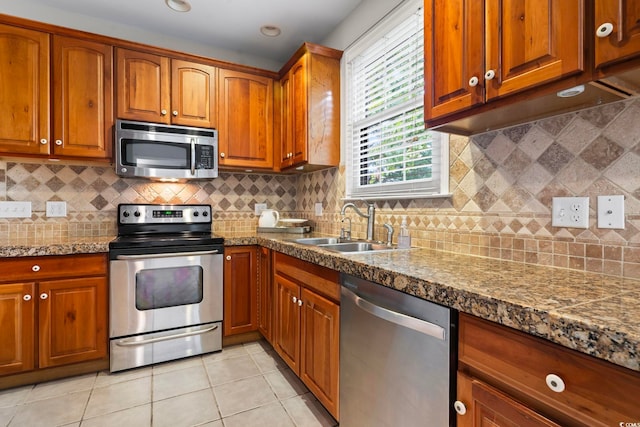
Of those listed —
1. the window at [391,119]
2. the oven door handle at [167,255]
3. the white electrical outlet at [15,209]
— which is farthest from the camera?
the white electrical outlet at [15,209]

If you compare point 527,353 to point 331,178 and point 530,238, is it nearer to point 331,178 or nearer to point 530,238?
point 530,238

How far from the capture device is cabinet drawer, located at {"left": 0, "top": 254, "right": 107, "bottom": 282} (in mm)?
1932

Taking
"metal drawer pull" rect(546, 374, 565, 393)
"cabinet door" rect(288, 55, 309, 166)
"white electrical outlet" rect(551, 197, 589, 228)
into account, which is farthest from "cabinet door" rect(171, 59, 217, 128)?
"metal drawer pull" rect(546, 374, 565, 393)

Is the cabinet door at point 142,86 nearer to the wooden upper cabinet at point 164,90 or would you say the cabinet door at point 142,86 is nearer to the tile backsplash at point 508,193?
the wooden upper cabinet at point 164,90

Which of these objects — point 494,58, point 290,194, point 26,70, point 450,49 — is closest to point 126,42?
point 26,70

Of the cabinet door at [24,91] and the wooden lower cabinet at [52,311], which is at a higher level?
the cabinet door at [24,91]

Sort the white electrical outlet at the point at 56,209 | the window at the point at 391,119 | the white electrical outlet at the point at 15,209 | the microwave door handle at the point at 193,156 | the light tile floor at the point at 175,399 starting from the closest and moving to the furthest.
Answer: the light tile floor at the point at 175,399
the window at the point at 391,119
the white electrical outlet at the point at 15,209
the white electrical outlet at the point at 56,209
the microwave door handle at the point at 193,156

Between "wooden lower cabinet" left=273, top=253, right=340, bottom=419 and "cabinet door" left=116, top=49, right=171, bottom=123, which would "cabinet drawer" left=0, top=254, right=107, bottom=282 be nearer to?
"cabinet door" left=116, top=49, right=171, bottom=123

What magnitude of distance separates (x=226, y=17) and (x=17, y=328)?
2.58 meters

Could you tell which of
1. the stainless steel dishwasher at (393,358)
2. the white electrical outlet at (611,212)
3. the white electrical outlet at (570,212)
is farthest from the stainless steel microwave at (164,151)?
the white electrical outlet at (611,212)

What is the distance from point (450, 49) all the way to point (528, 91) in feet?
1.26

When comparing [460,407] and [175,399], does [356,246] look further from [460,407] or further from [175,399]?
[175,399]

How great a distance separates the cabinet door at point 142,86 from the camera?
240 cm

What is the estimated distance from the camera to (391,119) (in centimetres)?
212
